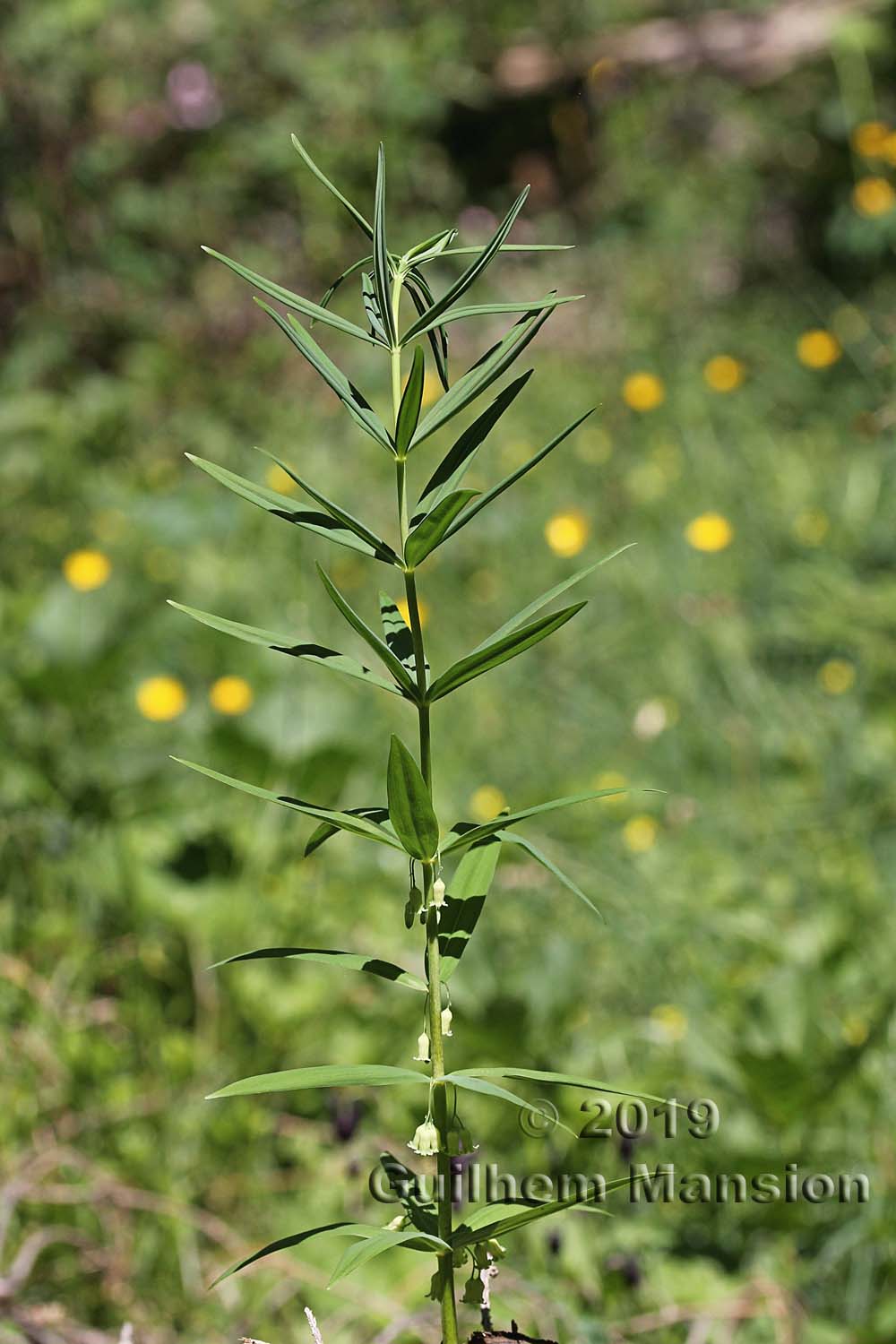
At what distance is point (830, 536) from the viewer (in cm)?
275

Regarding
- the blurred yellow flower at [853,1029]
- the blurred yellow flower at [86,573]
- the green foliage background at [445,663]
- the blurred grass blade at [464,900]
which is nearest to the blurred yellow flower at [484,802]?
the green foliage background at [445,663]

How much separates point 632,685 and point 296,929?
91 centimetres

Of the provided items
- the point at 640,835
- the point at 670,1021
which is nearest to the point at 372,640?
the point at 670,1021

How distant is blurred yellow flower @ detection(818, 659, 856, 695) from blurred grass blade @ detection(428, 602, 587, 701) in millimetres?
1891

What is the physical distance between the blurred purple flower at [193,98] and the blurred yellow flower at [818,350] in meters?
2.11

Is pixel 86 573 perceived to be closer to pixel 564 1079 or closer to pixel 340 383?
pixel 340 383

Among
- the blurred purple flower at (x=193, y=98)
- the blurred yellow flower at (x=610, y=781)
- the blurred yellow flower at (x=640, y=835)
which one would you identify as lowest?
the blurred yellow flower at (x=640, y=835)

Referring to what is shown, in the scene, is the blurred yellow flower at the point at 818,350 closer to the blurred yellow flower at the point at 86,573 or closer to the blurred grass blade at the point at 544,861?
the blurred yellow flower at the point at 86,573

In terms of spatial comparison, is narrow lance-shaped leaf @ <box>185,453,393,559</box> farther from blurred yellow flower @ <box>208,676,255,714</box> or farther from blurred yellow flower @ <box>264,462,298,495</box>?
blurred yellow flower @ <box>264,462,298,495</box>

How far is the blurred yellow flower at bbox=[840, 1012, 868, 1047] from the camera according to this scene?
157 cm

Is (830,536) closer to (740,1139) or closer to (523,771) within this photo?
(523,771)

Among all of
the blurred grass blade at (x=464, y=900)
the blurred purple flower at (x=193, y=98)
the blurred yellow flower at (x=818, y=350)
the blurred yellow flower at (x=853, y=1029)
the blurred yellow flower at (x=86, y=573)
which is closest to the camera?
the blurred grass blade at (x=464, y=900)

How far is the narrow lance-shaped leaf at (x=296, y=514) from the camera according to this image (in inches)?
23.0

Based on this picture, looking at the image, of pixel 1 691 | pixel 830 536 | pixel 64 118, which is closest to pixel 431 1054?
pixel 1 691
